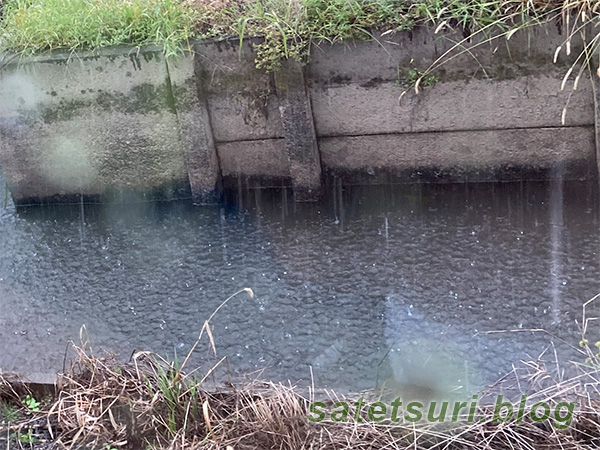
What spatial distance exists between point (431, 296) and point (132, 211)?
2.31 meters

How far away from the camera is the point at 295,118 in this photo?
424cm

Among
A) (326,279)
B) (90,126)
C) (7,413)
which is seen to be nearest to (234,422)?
(7,413)

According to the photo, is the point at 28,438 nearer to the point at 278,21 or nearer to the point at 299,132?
the point at 299,132

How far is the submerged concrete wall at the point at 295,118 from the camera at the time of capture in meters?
4.07

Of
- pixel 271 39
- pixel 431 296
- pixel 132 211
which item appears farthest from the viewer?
pixel 132 211

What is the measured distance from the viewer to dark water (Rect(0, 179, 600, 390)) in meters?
3.19

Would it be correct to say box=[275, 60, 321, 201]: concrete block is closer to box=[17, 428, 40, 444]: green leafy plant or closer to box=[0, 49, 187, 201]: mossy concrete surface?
box=[0, 49, 187, 201]: mossy concrete surface

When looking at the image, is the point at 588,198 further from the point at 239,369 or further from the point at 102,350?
the point at 102,350

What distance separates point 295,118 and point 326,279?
3.74ft

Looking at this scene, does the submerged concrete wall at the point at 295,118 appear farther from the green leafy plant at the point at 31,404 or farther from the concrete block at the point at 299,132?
the green leafy plant at the point at 31,404

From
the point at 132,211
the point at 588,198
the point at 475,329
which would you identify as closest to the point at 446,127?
the point at 588,198

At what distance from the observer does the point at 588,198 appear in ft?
13.6

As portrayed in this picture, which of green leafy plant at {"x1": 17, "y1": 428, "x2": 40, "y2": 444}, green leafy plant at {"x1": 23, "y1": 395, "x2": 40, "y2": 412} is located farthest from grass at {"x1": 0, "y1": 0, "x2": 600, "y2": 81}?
green leafy plant at {"x1": 17, "y1": 428, "x2": 40, "y2": 444}

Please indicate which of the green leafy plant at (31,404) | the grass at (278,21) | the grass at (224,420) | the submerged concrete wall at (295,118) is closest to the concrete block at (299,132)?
the submerged concrete wall at (295,118)
